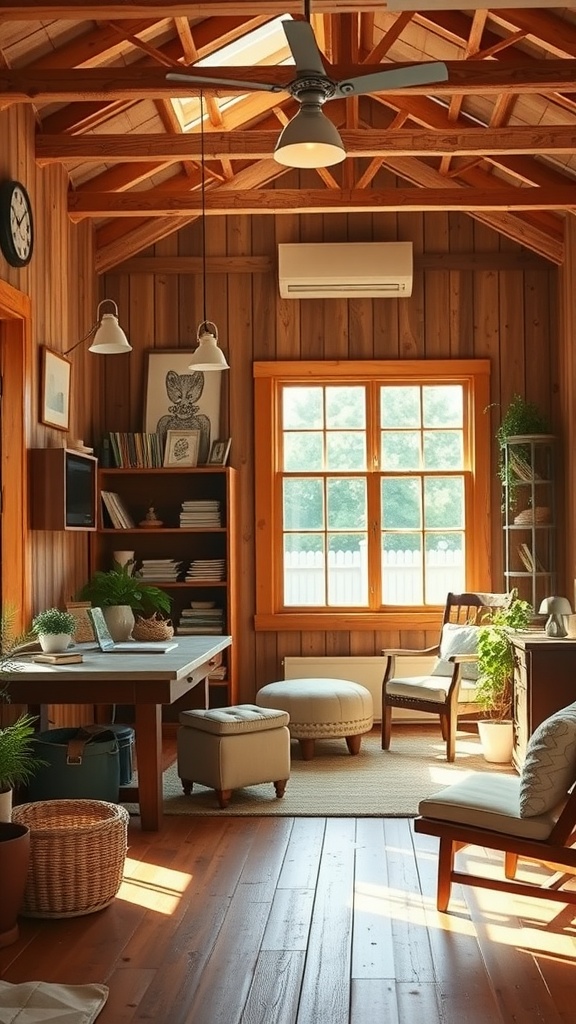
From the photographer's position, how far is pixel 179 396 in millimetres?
8258

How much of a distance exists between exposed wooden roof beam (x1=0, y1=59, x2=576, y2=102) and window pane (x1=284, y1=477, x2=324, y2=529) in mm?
3541

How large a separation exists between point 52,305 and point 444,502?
10.7 feet

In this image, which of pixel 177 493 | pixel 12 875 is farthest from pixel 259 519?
pixel 12 875

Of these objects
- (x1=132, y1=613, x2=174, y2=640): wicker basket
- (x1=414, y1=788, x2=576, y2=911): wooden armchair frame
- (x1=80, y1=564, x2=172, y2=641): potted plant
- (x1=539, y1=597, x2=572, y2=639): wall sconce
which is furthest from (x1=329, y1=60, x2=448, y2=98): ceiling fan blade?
(x1=80, y1=564, x2=172, y2=641): potted plant

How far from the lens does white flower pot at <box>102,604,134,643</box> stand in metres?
6.41

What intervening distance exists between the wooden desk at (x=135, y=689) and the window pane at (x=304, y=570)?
3.02m

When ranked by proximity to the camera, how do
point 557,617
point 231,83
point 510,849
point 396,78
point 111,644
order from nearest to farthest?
point 510,849 → point 396,78 → point 231,83 → point 111,644 → point 557,617

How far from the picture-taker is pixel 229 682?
781cm

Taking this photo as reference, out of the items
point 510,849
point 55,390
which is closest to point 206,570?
point 55,390

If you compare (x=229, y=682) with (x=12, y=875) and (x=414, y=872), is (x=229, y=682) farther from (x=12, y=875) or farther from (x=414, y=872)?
(x=12, y=875)

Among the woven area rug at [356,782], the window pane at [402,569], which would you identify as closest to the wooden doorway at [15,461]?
the woven area rug at [356,782]

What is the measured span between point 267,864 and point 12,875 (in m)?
1.28

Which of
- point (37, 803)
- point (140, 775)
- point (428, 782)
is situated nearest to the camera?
point (37, 803)

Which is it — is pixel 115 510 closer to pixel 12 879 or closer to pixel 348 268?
pixel 348 268
